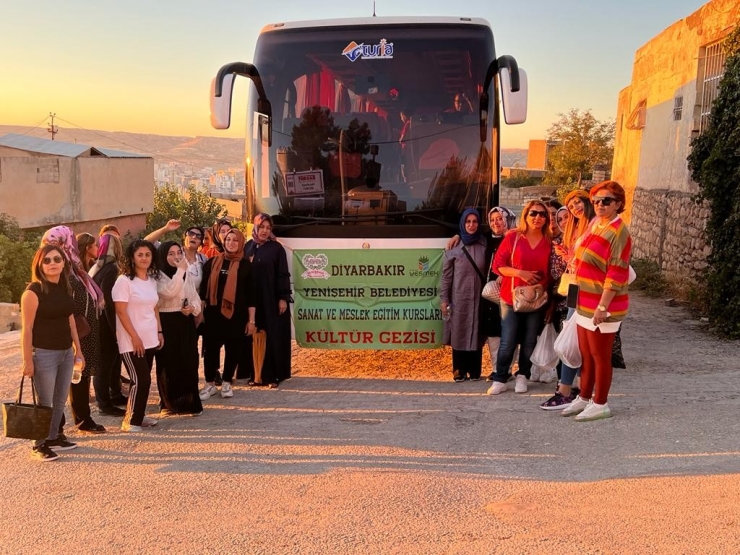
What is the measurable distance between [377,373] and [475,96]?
310cm

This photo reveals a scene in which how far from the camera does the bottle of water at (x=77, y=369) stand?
17.9 ft

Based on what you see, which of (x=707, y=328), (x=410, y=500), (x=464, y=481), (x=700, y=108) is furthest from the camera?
(x=700, y=108)

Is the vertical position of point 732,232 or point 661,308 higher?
point 732,232

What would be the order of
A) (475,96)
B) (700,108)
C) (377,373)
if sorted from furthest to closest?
(700,108) → (377,373) → (475,96)

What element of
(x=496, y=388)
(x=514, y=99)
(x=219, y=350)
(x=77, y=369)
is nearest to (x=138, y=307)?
(x=77, y=369)

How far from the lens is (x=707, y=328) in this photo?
10000 millimetres

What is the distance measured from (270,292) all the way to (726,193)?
610 centimetres

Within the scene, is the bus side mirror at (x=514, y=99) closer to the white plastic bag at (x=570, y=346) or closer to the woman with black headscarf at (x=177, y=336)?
the white plastic bag at (x=570, y=346)

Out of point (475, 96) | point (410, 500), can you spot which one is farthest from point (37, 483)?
point (475, 96)

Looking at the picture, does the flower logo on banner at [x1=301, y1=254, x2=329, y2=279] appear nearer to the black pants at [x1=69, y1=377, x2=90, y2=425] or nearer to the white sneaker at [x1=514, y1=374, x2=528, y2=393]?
the white sneaker at [x1=514, y1=374, x2=528, y2=393]

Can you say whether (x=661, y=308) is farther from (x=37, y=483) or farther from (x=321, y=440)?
(x=37, y=483)

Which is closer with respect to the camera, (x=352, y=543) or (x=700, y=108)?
(x=352, y=543)

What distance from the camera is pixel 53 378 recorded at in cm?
525

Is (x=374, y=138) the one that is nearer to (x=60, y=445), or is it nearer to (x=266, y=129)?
(x=266, y=129)
